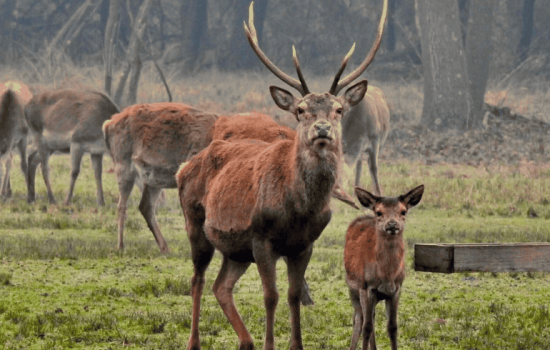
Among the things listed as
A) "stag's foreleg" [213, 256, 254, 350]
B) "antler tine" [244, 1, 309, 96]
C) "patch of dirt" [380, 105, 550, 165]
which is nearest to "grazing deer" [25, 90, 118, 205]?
"patch of dirt" [380, 105, 550, 165]

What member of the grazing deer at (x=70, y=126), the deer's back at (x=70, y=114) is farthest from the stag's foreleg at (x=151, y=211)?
the deer's back at (x=70, y=114)

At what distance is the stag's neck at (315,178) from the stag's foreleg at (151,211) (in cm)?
660

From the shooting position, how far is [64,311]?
908 centimetres

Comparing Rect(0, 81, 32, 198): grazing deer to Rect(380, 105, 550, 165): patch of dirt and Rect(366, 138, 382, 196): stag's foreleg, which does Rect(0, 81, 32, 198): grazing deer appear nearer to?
Rect(366, 138, 382, 196): stag's foreleg

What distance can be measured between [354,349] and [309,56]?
33526mm

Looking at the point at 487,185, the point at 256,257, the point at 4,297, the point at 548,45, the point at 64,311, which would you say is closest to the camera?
the point at 256,257

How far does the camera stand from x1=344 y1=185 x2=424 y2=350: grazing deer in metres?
7.26

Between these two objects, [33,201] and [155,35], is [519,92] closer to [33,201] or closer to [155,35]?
[155,35]

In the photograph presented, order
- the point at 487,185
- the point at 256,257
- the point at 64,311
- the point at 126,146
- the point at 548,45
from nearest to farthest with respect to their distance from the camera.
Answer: the point at 256,257
the point at 64,311
the point at 126,146
the point at 487,185
the point at 548,45

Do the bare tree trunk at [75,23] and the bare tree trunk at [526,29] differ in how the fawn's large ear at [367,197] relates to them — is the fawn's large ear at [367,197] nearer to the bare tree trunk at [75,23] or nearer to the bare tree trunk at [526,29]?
the bare tree trunk at [75,23]

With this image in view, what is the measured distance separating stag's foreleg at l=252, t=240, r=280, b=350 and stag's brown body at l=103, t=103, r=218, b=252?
5522mm

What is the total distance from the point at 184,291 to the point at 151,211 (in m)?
3.22

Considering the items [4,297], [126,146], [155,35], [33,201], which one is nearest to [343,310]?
[4,297]

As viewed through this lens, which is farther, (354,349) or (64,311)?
(64,311)
